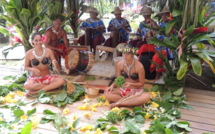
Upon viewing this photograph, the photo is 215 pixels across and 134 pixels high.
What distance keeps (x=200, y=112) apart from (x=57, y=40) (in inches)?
127

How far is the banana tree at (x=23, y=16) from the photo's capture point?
3.85 metres

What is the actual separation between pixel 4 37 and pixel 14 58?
10.2 feet

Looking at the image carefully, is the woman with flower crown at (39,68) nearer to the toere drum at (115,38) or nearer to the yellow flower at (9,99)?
the yellow flower at (9,99)

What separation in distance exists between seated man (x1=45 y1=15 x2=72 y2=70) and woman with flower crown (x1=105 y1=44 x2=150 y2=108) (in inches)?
67.5

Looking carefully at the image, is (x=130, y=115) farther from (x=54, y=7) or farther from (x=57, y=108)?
(x=54, y=7)

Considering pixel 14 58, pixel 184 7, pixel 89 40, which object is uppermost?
pixel 184 7

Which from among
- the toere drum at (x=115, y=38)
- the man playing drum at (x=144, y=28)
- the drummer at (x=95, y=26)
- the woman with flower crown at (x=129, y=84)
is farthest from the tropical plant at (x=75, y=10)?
the woman with flower crown at (x=129, y=84)

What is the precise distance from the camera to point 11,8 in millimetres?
3818

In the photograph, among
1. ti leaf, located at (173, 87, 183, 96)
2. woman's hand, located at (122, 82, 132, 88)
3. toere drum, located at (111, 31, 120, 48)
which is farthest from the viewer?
toere drum, located at (111, 31, 120, 48)

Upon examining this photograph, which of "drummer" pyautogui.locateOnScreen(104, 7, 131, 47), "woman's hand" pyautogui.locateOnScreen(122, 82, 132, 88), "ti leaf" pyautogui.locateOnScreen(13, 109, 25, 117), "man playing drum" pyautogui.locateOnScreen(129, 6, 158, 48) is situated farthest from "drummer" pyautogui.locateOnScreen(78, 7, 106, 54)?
"ti leaf" pyautogui.locateOnScreen(13, 109, 25, 117)

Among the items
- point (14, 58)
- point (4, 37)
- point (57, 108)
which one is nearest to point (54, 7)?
point (14, 58)

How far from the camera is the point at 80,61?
434 centimetres

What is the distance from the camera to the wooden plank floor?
258 centimetres

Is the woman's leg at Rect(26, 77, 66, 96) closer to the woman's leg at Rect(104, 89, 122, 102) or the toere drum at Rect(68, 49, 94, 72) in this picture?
the toere drum at Rect(68, 49, 94, 72)
